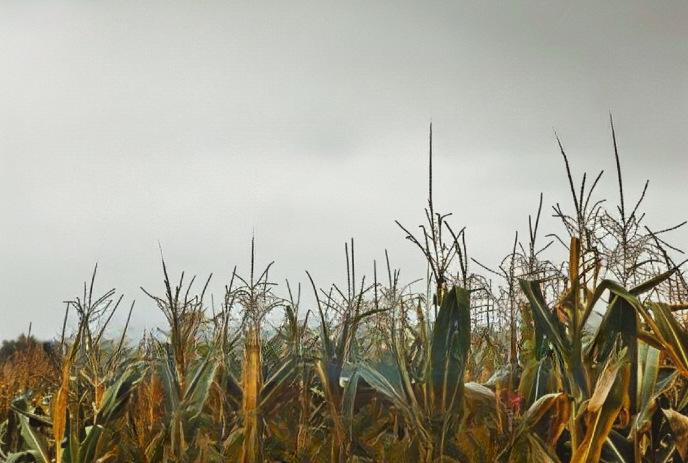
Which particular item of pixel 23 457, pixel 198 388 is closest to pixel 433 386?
pixel 198 388

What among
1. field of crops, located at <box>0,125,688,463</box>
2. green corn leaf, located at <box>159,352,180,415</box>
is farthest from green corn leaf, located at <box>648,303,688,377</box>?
green corn leaf, located at <box>159,352,180,415</box>

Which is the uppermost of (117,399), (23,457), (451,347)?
(451,347)

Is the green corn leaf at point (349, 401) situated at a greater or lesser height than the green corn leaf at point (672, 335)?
lesser

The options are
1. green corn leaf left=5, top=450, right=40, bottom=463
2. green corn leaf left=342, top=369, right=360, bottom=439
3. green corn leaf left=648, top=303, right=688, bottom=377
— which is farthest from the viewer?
green corn leaf left=5, top=450, right=40, bottom=463

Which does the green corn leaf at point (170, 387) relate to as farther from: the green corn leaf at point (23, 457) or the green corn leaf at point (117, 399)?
the green corn leaf at point (23, 457)

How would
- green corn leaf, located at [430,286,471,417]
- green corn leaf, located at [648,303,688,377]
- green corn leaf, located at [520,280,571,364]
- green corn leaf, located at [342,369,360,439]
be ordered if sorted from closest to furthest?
1. green corn leaf, located at [648,303,688,377]
2. green corn leaf, located at [520,280,571,364]
3. green corn leaf, located at [430,286,471,417]
4. green corn leaf, located at [342,369,360,439]

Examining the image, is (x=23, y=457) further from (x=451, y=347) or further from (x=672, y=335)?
(x=672, y=335)

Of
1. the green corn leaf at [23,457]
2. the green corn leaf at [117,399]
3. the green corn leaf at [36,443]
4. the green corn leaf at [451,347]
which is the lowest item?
the green corn leaf at [23,457]

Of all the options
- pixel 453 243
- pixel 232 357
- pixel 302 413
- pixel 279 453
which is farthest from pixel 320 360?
pixel 232 357

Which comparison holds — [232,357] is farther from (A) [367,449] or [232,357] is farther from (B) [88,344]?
(A) [367,449]

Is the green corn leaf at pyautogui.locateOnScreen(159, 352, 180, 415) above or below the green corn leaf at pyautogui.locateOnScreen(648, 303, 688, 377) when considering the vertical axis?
below

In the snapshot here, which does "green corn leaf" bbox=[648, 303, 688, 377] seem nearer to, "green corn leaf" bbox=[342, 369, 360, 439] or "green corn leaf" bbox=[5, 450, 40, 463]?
"green corn leaf" bbox=[342, 369, 360, 439]

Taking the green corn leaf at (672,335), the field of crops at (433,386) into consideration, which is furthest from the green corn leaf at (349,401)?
the green corn leaf at (672,335)

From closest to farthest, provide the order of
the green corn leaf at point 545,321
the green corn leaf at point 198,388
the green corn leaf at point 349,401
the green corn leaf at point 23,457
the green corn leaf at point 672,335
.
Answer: the green corn leaf at point 672,335, the green corn leaf at point 545,321, the green corn leaf at point 349,401, the green corn leaf at point 198,388, the green corn leaf at point 23,457
